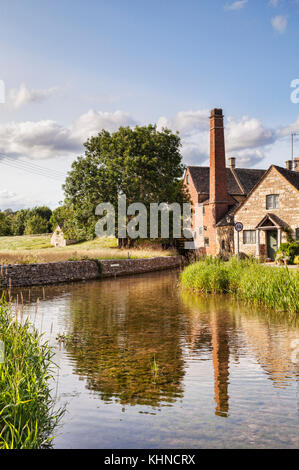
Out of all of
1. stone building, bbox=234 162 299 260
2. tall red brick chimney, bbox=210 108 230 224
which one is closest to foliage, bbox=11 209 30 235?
tall red brick chimney, bbox=210 108 230 224

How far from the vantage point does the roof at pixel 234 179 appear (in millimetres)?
44906

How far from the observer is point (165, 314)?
Answer: 43.7 ft

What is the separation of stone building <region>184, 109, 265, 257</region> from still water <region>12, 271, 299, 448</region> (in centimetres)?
2464

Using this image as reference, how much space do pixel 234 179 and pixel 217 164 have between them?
8.88 m

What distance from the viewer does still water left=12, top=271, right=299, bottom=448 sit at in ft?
16.5

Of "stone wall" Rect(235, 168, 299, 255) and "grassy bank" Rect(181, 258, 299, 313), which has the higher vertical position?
"stone wall" Rect(235, 168, 299, 255)

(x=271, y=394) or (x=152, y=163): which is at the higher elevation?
(x=152, y=163)

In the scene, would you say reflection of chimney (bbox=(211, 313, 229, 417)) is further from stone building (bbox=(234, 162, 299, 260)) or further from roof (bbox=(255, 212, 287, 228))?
stone building (bbox=(234, 162, 299, 260))

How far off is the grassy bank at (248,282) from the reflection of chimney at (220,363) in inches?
91.4

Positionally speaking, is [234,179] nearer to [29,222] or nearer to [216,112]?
[216,112]

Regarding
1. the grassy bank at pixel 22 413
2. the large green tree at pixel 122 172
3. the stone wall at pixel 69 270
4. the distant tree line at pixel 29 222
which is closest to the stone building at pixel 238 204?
the large green tree at pixel 122 172
